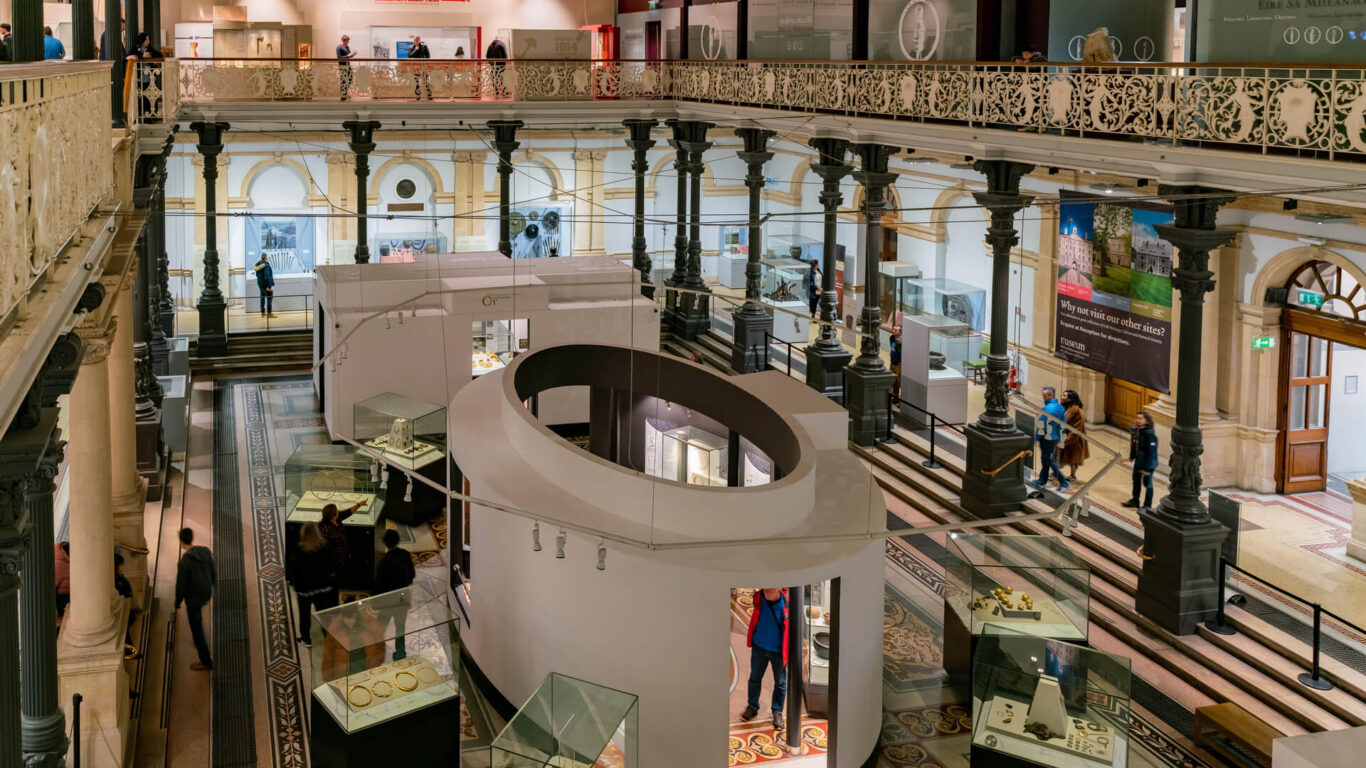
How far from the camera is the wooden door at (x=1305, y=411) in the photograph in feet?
50.0

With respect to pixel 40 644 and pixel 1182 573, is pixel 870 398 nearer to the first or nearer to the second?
pixel 1182 573

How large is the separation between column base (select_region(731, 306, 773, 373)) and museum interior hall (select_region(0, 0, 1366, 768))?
8cm

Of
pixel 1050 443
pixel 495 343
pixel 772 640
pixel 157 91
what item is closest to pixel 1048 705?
pixel 772 640

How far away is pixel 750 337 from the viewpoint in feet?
69.7

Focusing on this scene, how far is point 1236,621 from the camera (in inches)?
443

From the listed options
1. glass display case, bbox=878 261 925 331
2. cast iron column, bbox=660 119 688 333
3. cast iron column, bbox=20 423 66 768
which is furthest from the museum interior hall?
cast iron column, bbox=660 119 688 333

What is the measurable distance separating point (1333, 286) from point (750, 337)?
29.5 feet

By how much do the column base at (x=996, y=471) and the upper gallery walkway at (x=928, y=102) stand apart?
3.01m

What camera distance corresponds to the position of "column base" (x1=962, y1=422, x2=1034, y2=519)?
1433 centimetres

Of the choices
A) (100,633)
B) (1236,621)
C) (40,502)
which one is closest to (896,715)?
(1236,621)

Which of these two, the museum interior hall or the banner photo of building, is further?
the banner photo of building

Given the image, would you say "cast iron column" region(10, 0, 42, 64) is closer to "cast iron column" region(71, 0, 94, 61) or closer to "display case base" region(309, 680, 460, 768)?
"cast iron column" region(71, 0, 94, 61)

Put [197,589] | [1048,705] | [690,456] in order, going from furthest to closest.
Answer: [690,456], [197,589], [1048,705]

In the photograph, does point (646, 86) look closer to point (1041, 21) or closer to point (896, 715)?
point (1041, 21)
